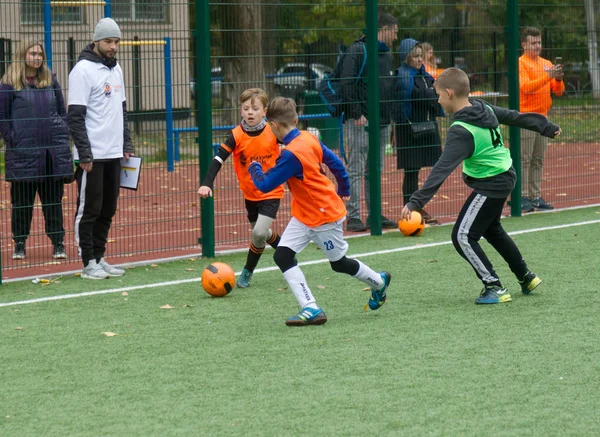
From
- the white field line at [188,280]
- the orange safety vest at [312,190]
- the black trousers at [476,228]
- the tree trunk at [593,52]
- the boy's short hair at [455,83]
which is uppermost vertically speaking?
the tree trunk at [593,52]

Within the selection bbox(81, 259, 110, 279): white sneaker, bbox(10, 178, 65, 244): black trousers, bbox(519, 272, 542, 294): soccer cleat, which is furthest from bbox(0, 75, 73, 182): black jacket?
bbox(519, 272, 542, 294): soccer cleat

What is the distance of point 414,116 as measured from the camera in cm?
1177

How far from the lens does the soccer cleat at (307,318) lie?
7098mm

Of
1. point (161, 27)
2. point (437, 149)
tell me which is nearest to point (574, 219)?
point (437, 149)

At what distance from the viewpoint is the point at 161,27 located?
32.0 ft

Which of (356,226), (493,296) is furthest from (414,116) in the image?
(493,296)

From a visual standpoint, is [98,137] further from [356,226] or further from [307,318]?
[356,226]

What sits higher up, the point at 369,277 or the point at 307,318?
the point at 369,277

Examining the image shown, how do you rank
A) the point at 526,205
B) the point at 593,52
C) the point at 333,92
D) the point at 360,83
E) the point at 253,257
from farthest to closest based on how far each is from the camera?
the point at 593,52, the point at 526,205, the point at 360,83, the point at 333,92, the point at 253,257

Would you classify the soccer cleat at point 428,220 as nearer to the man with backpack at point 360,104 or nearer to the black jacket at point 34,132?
the man with backpack at point 360,104

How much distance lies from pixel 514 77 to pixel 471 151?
5.34 meters

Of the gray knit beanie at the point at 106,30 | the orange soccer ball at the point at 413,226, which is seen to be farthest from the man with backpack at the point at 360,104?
the gray knit beanie at the point at 106,30

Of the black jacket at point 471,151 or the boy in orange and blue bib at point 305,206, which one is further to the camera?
the black jacket at point 471,151

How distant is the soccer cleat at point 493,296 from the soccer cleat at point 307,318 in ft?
3.94
